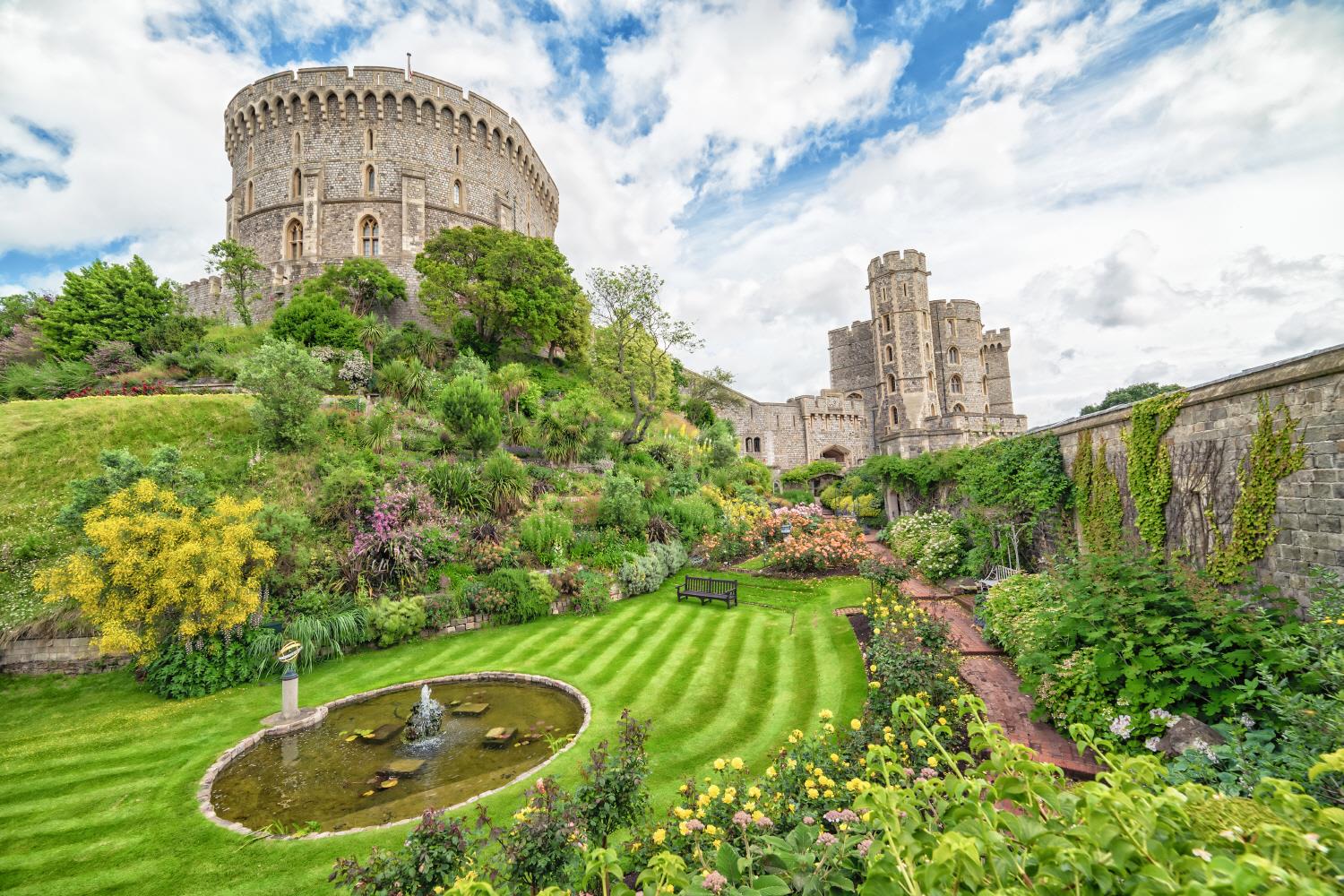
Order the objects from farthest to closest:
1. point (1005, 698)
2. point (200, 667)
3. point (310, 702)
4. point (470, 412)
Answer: point (470, 412) → point (200, 667) → point (310, 702) → point (1005, 698)

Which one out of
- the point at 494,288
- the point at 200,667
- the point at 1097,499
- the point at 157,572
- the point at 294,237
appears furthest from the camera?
the point at 294,237

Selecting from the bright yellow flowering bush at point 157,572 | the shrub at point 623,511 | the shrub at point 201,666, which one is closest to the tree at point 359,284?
the shrub at point 623,511

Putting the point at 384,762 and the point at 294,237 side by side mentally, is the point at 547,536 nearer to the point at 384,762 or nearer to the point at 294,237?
the point at 384,762

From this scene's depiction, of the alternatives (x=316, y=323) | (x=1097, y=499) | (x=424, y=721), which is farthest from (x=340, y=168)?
(x=1097, y=499)

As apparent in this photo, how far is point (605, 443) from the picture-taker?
18516 millimetres

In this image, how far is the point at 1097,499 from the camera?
27.7 feet

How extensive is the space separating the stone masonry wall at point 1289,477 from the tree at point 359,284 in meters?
26.5

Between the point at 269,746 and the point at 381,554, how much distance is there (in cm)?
430

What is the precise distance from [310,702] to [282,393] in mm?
8058

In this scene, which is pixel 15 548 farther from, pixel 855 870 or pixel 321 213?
pixel 321 213

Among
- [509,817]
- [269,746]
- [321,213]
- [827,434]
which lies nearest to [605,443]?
[269,746]

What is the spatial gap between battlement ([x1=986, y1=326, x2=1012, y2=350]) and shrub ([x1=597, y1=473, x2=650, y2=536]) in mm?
42880

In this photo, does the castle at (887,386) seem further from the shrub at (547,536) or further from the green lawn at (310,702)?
the green lawn at (310,702)

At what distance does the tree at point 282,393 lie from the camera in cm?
1205
